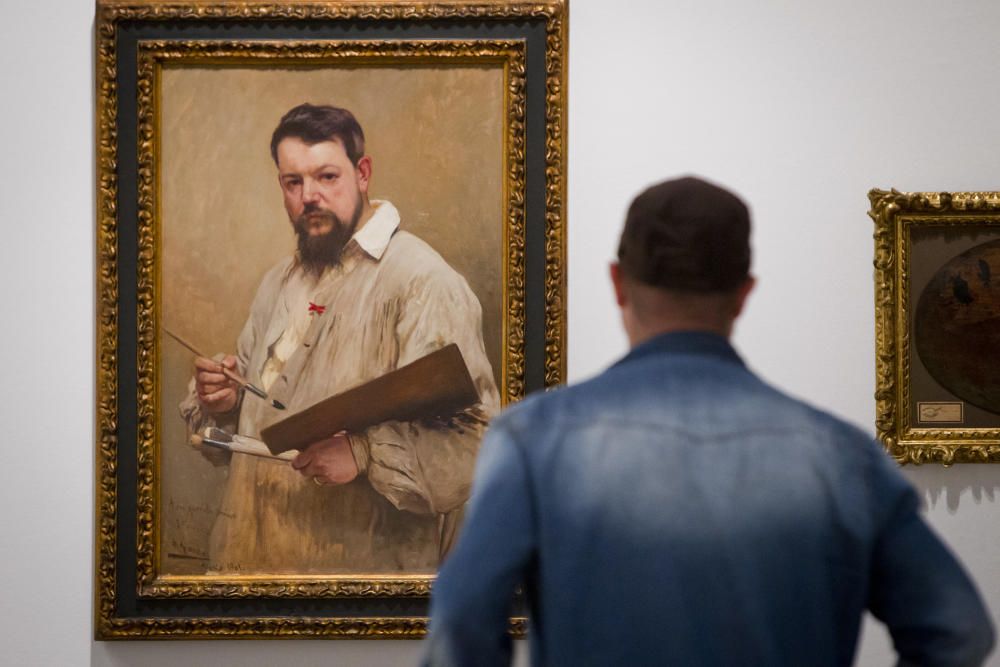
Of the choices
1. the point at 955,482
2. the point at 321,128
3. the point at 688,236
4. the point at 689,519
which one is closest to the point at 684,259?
the point at 688,236

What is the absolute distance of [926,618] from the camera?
1.14 m

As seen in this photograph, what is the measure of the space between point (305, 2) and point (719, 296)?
1.77m

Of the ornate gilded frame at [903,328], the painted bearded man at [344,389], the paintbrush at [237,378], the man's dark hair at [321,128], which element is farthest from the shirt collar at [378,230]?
the ornate gilded frame at [903,328]

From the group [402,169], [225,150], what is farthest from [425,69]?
[225,150]

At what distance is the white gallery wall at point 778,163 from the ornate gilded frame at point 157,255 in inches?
2.8

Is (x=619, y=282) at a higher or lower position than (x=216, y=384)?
higher

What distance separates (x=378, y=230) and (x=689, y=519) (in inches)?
64.1

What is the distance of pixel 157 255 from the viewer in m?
2.57

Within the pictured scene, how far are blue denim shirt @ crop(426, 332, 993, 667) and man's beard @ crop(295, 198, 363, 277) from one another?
1.50 metres

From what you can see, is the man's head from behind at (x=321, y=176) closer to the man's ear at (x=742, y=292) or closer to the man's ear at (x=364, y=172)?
the man's ear at (x=364, y=172)

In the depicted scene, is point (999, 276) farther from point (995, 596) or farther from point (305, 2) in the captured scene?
point (305, 2)

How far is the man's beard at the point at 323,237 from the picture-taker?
2.57m

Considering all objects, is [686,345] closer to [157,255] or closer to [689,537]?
[689,537]

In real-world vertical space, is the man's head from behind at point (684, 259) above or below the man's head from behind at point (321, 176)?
below
